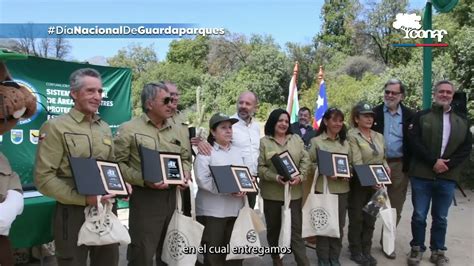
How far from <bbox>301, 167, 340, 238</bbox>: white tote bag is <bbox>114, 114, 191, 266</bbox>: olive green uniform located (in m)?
1.46

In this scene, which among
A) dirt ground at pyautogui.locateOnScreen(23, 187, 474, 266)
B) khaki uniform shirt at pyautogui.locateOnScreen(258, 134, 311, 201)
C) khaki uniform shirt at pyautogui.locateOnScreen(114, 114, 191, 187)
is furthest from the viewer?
dirt ground at pyautogui.locateOnScreen(23, 187, 474, 266)

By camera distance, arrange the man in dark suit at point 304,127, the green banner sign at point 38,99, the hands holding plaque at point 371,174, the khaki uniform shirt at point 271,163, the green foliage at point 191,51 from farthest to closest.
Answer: the green foliage at point 191,51
the man in dark suit at point 304,127
the green banner sign at point 38,99
the hands holding plaque at point 371,174
the khaki uniform shirt at point 271,163

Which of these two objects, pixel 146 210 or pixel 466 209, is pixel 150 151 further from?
pixel 466 209

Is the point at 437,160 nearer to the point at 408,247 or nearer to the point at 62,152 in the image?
the point at 408,247

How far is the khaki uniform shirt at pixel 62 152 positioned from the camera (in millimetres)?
2859

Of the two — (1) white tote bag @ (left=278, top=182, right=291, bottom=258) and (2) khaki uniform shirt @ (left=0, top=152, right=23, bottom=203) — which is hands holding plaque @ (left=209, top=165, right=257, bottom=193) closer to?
(1) white tote bag @ (left=278, top=182, right=291, bottom=258)

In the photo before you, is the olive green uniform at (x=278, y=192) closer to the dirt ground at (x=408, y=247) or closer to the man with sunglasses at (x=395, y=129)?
the dirt ground at (x=408, y=247)

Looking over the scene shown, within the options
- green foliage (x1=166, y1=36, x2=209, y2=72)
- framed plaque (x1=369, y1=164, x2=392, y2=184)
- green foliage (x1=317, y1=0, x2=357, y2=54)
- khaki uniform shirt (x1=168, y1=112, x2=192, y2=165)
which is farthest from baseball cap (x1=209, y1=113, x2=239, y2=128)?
green foliage (x1=166, y1=36, x2=209, y2=72)

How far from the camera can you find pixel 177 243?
3523 millimetres

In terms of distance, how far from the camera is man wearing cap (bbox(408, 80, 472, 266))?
4.70 m

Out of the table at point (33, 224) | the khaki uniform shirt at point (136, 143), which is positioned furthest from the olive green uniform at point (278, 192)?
the table at point (33, 224)

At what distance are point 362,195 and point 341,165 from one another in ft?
2.04

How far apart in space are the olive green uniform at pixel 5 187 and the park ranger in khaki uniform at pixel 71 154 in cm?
14

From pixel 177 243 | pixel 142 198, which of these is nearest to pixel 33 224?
pixel 142 198
